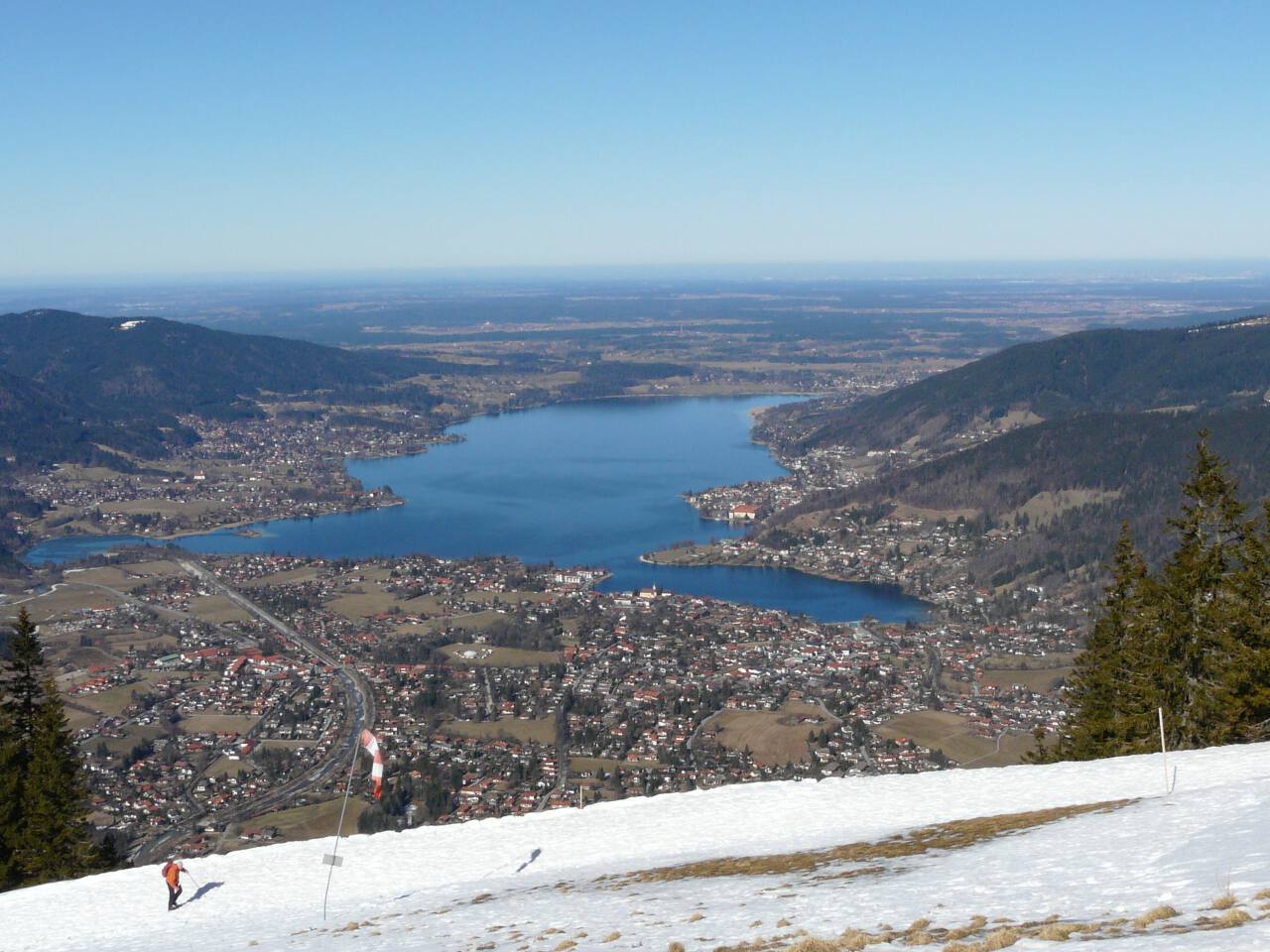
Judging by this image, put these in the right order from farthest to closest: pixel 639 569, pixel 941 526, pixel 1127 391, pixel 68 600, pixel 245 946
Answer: pixel 1127 391, pixel 941 526, pixel 639 569, pixel 68 600, pixel 245 946

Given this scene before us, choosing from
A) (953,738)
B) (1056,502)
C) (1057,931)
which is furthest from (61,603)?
(1056,502)

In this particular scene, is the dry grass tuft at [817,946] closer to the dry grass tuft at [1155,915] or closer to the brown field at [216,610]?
the dry grass tuft at [1155,915]

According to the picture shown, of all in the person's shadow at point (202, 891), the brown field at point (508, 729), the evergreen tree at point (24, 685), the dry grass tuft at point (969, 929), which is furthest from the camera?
the brown field at point (508, 729)

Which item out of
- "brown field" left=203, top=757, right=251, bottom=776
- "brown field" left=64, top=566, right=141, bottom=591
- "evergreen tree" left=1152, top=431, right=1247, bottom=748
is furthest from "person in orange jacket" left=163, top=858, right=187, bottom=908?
"brown field" left=64, top=566, right=141, bottom=591

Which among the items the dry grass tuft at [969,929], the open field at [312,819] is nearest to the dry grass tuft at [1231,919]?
the dry grass tuft at [969,929]

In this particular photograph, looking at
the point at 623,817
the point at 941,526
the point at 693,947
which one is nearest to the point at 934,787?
the point at 623,817

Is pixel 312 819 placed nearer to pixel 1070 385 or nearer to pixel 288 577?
pixel 288 577

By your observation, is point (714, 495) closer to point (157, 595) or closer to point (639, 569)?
point (639, 569)
